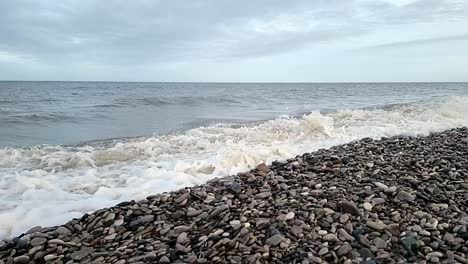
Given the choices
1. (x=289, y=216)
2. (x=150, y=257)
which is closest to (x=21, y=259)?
(x=150, y=257)

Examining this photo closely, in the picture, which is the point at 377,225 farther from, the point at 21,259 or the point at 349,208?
the point at 21,259

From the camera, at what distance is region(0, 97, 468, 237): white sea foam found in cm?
385

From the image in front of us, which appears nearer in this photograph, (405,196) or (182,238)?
(182,238)

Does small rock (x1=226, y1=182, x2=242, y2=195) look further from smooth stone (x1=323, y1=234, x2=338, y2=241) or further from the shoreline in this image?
smooth stone (x1=323, y1=234, x2=338, y2=241)

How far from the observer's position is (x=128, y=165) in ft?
19.2

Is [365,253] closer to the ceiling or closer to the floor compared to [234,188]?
closer to the floor

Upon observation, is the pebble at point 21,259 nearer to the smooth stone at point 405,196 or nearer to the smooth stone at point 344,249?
the smooth stone at point 344,249

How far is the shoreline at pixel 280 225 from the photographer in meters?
2.73

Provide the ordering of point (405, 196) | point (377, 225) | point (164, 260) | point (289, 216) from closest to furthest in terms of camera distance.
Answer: point (164, 260) < point (377, 225) < point (289, 216) < point (405, 196)

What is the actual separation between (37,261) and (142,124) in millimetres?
10035

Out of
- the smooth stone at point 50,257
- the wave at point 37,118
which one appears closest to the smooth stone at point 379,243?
the smooth stone at point 50,257

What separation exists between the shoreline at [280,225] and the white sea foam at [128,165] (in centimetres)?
46

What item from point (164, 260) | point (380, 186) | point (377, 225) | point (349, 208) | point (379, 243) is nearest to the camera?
point (164, 260)

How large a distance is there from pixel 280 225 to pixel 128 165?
3513mm
